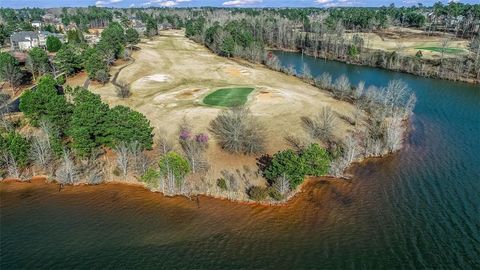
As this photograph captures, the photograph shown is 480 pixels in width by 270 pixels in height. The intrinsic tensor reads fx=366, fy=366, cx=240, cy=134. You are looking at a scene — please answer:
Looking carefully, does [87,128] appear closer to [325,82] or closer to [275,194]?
[275,194]

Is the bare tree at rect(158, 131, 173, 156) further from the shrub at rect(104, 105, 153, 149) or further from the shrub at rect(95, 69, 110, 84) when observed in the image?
the shrub at rect(95, 69, 110, 84)

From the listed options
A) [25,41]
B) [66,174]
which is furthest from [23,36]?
[66,174]

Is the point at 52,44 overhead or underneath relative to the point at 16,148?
overhead

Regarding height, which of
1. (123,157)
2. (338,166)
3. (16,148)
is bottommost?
(338,166)

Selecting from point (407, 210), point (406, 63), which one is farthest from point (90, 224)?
point (406, 63)

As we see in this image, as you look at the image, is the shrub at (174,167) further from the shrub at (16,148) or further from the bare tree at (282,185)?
the shrub at (16,148)

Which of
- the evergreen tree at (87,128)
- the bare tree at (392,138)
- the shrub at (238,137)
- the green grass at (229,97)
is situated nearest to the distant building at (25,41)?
the green grass at (229,97)
